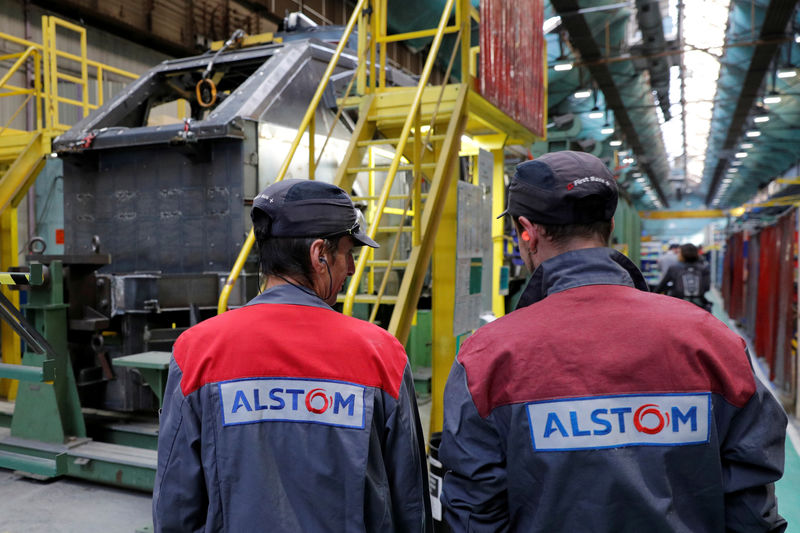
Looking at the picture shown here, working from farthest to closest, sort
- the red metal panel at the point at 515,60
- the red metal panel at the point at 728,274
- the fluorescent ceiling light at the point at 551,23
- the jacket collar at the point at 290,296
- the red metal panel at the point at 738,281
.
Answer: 1. the red metal panel at the point at 728,274
2. the red metal panel at the point at 738,281
3. the fluorescent ceiling light at the point at 551,23
4. the red metal panel at the point at 515,60
5. the jacket collar at the point at 290,296

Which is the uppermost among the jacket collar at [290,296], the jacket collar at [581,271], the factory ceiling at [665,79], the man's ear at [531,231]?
the factory ceiling at [665,79]

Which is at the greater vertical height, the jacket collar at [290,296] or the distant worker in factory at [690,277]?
the jacket collar at [290,296]

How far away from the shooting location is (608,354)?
1.47 metres

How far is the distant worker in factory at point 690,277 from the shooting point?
1000 cm

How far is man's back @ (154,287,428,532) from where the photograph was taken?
1.66 m

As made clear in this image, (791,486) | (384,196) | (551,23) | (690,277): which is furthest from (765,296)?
(384,196)

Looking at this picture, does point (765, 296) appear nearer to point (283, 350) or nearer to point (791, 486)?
point (791, 486)

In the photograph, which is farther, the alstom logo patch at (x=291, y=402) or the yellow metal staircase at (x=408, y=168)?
the yellow metal staircase at (x=408, y=168)

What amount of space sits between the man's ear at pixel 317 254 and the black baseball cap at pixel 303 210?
2cm

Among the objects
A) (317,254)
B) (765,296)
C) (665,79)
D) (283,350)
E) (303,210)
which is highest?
(665,79)

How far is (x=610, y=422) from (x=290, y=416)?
2.60 ft

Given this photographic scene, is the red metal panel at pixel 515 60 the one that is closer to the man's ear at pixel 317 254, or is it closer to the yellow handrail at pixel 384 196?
the yellow handrail at pixel 384 196

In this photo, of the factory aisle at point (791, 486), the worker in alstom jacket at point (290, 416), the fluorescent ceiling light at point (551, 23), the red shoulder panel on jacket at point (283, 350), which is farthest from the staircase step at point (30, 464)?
the fluorescent ceiling light at point (551, 23)

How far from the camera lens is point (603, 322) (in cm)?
150
